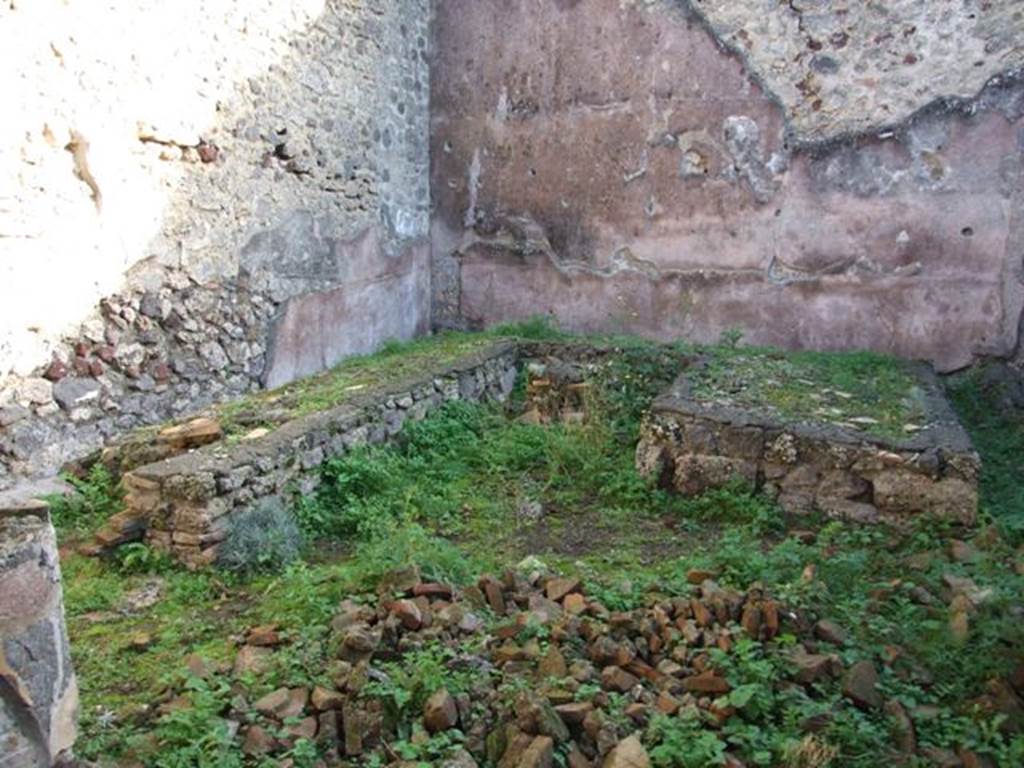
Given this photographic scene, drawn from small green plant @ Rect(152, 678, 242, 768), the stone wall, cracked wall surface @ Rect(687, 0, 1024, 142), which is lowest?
small green plant @ Rect(152, 678, 242, 768)

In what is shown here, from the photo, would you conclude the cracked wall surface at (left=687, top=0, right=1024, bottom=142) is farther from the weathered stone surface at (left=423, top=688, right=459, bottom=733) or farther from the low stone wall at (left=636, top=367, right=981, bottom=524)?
the weathered stone surface at (left=423, top=688, right=459, bottom=733)

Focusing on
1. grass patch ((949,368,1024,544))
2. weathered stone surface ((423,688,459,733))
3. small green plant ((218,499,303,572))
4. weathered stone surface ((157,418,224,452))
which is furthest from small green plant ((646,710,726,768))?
weathered stone surface ((157,418,224,452))

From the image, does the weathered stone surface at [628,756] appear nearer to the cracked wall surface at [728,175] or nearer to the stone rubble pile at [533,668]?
the stone rubble pile at [533,668]

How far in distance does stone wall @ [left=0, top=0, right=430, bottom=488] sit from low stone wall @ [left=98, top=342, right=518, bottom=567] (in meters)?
0.91

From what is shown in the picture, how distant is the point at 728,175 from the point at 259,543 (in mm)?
4963

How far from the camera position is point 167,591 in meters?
3.72

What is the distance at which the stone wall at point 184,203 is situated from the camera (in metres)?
4.48

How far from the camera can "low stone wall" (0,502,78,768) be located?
1.94 metres

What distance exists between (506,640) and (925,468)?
2.47 meters

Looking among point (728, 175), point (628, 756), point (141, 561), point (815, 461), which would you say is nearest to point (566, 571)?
point (628, 756)

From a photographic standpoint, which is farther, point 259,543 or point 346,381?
point 346,381

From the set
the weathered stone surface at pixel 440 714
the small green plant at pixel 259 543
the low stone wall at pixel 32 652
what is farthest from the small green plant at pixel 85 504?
the weathered stone surface at pixel 440 714

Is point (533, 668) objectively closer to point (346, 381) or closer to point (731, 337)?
point (346, 381)

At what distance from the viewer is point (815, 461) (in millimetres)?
4535
